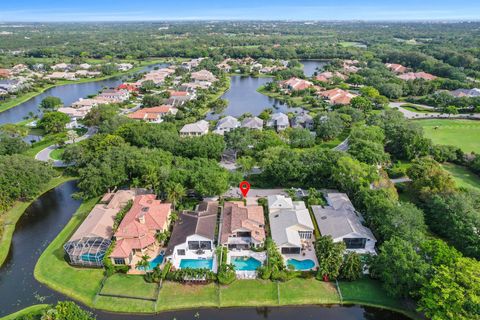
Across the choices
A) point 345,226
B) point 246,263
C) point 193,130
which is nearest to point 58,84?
point 193,130

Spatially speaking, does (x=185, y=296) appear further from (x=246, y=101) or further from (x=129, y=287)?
(x=246, y=101)

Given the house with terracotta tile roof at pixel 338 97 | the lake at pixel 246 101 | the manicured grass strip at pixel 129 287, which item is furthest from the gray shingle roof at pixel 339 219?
the house with terracotta tile roof at pixel 338 97

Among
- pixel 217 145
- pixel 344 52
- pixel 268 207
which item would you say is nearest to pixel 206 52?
pixel 344 52

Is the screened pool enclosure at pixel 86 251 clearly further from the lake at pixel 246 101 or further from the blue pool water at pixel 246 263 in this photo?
the lake at pixel 246 101

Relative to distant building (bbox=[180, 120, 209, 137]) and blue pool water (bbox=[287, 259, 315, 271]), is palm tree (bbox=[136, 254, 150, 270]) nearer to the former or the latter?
blue pool water (bbox=[287, 259, 315, 271])

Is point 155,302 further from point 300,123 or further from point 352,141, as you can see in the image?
point 300,123

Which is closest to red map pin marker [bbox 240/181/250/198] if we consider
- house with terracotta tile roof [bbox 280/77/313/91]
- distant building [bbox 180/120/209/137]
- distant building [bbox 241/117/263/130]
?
distant building [bbox 180/120/209/137]
